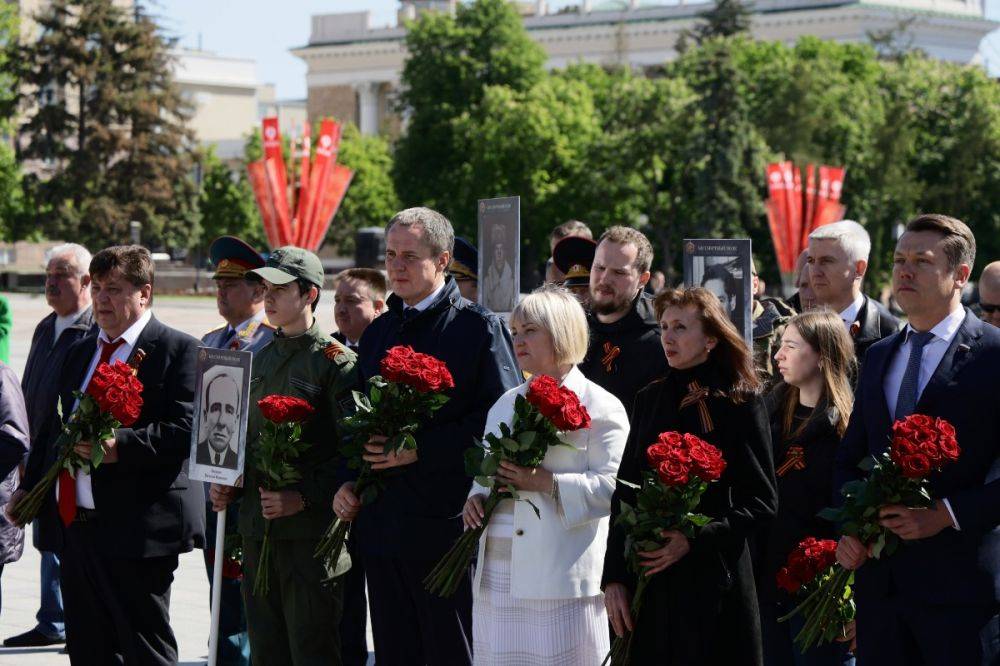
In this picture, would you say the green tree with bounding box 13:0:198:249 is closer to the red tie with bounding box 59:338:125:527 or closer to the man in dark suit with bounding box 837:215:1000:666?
the red tie with bounding box 59:338:125:527

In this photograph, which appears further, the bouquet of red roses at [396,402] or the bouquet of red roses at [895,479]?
the bouquet of red roses at [396,402]

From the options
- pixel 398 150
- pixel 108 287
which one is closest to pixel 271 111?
pixel 398 150

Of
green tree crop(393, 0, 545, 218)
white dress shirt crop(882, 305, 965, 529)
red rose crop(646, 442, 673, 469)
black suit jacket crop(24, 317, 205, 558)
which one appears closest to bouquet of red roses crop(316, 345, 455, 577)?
red rose crop(646, 442, 673, 469)

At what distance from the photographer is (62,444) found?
22.2 ft

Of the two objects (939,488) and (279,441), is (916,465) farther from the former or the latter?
(279,441)

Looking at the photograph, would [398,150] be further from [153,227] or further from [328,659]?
[328,659]

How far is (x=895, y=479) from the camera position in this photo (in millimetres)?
4957

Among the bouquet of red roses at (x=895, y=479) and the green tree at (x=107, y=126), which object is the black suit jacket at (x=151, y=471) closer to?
the bouquet of red roses at (x=895, y=479)

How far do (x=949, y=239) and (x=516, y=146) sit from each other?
55.6 metres

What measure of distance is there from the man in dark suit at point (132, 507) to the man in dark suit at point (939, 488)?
330 centimetres

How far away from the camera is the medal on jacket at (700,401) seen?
543cm

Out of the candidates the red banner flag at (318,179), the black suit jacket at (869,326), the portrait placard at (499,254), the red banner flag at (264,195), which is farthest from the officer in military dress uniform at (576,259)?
the red banner flag at (264,195)

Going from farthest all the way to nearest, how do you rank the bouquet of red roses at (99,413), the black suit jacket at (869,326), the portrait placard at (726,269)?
1. the portrait placard at (726,269)
2. the black suit jacket at (869,326)
3. the bouquet of red roses at (99,413)

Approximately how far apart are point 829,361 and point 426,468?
184cm
